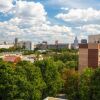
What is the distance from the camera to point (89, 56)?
7656 centimetres

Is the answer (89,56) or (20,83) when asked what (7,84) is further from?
(89,56)

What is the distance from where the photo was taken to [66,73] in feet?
221

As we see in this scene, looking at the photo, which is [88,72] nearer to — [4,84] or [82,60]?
[4,84]

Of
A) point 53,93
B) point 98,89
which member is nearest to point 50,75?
point 53,93

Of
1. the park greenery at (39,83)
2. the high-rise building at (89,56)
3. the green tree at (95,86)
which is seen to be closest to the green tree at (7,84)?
the park greenery at (39,83)

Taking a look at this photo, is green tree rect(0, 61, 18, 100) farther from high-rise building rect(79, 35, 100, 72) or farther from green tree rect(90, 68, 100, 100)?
high-rise building rect(79, 35, 100, 72)

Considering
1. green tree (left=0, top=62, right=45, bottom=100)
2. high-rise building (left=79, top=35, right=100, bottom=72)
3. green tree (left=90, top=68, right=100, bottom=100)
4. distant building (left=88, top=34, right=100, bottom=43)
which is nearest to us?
green tree (left=90, top=68, right=100, bottom=100)

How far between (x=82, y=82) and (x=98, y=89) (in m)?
3.52

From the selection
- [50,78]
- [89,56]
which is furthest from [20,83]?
[89,56]

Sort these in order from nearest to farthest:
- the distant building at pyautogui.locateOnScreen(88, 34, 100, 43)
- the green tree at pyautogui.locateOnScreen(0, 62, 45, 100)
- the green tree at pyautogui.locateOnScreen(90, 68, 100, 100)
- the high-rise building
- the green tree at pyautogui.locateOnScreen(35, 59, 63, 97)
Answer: the green tree at pyautogui.locateOnScreen(90, 68, 100, 100) < the green tree at pyautogui.locateOnScreen(0, 62, 45, 100) < the green tree at pyautogui.locateOnScreen(35, 59, 63, 97) < the high-rise building < the distant building at pyautogui.locateOnScreen(88, 34, 100, 43)

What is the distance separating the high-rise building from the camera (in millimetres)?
75188

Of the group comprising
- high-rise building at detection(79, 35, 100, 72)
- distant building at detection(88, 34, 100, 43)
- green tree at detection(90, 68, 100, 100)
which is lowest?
green tree at detection(90, 68, 100, 100)

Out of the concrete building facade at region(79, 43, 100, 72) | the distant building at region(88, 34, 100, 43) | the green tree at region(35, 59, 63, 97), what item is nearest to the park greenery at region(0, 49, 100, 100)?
the green tree at region(35, 59, 63, 97)

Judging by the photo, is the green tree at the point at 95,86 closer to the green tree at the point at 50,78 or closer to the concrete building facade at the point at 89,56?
the green tree at the point at 50,78
